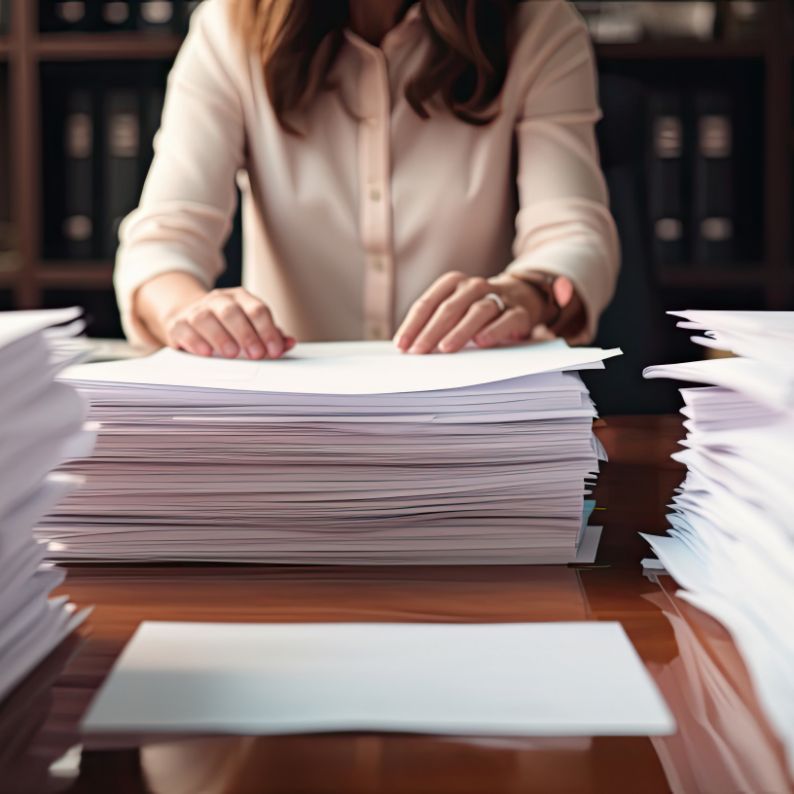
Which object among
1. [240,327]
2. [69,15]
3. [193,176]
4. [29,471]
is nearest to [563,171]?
[193,176]

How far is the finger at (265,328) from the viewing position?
2.16 feet

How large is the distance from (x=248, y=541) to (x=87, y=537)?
75 millimetres

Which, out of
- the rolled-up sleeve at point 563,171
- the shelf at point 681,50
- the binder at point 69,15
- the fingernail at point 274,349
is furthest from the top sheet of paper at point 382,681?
the binder at point 69,15

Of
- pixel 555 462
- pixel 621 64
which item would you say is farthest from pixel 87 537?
pixel 621 64

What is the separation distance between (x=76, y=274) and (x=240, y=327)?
2.14 m

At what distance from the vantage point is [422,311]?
0.72 metres

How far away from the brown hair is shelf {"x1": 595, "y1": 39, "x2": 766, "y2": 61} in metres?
1.22

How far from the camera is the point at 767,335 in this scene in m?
0.38

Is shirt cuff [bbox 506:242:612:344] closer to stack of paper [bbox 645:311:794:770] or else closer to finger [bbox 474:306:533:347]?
finger [bbox 474:306:533:347]

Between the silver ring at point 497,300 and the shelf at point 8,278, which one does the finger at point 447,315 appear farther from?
the shelf at point 8,278

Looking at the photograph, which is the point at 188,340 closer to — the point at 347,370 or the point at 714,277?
the point at 347,370

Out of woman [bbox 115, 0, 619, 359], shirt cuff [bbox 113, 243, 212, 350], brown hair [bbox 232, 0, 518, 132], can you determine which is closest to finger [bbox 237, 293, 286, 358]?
shirt cuff [bbox 113, 243, 212, 350]

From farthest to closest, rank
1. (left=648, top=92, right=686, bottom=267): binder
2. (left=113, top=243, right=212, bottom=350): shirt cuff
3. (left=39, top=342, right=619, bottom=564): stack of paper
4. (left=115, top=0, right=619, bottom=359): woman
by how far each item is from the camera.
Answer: (left=648, top=92, right=686, bottom=267): binder → (left=115, top=0, right=619, bottom=359): woman → (left=113, top=243, right=212, bottom=350): shirt cuff → (left=39, top=342, right=619, bottom=564): stack of paper

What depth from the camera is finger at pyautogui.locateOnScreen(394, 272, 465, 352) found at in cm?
69
